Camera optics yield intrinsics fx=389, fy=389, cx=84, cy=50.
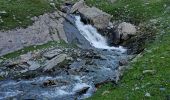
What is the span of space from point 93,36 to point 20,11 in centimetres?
854

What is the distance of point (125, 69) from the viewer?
2823 centimetres

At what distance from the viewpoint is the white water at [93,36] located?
40.9m

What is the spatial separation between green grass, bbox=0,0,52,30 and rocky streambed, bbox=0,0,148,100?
98.8 inches

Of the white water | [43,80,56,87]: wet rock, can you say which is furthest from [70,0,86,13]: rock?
[43,80,56,87]: wet rock

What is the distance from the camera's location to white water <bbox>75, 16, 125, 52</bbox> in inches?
1612

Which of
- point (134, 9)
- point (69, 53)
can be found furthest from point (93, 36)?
point (69, 53)

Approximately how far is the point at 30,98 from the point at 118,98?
686 cm

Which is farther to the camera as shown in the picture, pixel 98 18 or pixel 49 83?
pixel 98 18

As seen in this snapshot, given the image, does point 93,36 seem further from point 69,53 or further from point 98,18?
point 69,53

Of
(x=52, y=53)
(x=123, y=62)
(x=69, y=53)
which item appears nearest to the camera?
(x=123, y=62)

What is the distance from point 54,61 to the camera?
3284cm

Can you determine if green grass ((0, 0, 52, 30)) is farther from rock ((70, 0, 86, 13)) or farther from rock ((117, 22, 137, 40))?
rock ((117, 22, 137, 40))

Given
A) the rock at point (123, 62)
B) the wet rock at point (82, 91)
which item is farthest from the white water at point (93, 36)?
the wet rock at point (82, 91)

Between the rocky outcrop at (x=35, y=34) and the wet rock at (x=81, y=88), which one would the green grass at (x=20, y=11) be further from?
the wet rock at (x=81, y=88)
